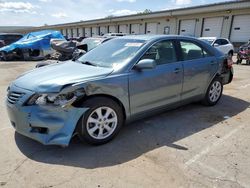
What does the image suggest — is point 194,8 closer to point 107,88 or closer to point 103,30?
point 103,30

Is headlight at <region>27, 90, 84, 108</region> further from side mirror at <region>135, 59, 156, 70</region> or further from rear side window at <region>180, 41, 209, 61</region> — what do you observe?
rear side window at <region>180, 41, 209, 61</region>

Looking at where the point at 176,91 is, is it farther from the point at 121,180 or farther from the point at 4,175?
the point at 4,175

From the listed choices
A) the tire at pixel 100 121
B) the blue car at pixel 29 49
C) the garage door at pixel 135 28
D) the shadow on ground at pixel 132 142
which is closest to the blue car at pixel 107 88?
the tire at pixel 100 121

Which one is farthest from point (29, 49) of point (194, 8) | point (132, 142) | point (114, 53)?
point (194, 8)

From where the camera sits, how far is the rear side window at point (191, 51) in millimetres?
4367

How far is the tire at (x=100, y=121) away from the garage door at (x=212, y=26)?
23.0 m

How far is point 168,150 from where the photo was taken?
324cm

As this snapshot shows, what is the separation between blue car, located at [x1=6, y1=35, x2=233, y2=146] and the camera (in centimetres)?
295

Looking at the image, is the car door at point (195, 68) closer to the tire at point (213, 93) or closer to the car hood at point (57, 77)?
the tire at point (213, 93)

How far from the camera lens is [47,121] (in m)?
2.91

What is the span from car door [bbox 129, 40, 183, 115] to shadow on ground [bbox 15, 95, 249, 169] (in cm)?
41

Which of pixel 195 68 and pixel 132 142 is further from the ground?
pixel 195 68

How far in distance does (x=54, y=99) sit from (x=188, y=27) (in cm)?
2583

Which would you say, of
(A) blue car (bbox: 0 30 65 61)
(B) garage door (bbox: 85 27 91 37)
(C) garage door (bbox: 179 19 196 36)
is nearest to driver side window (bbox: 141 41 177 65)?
(A) blue car (bbox: 0 30 65 61)
